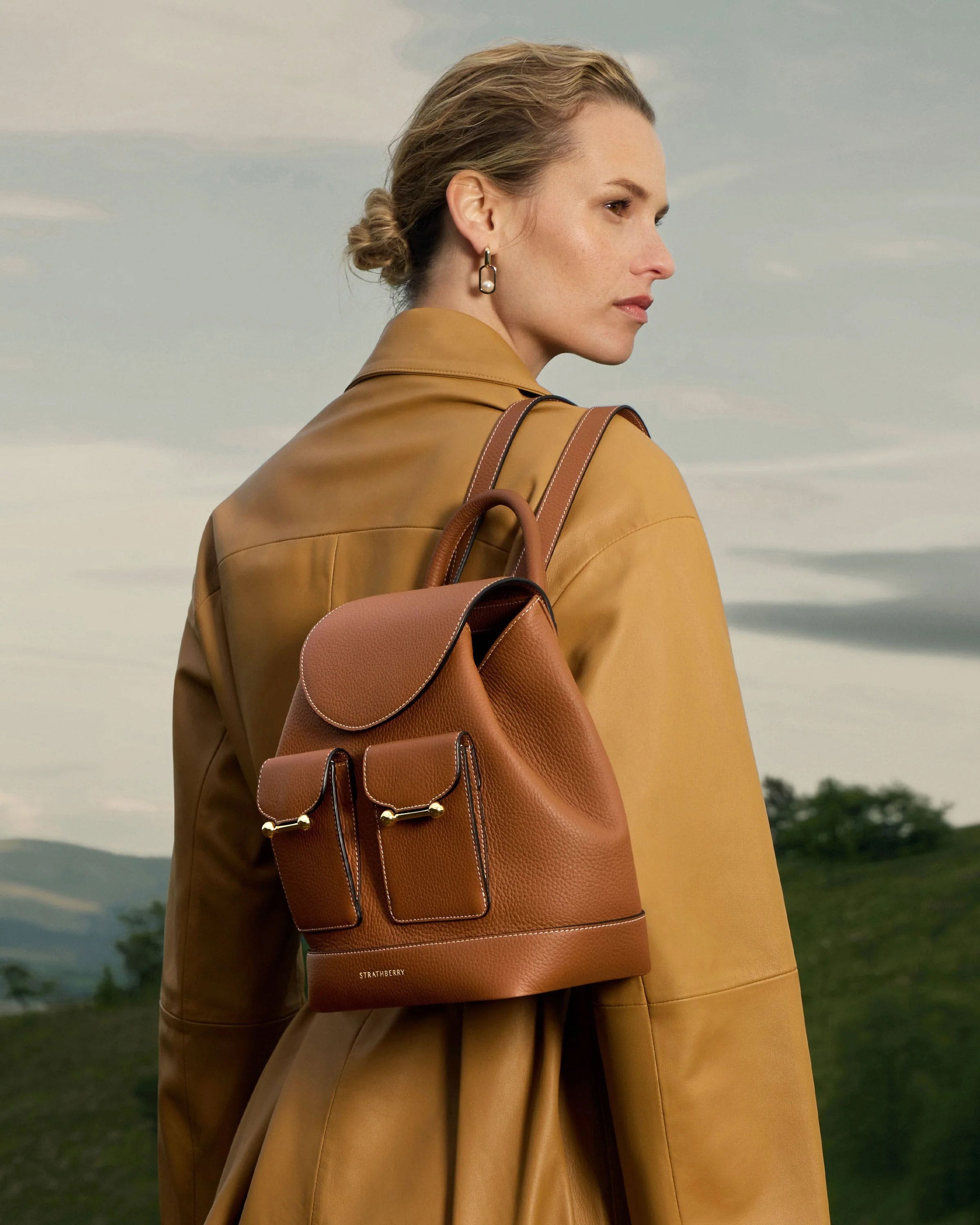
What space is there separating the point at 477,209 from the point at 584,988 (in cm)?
73

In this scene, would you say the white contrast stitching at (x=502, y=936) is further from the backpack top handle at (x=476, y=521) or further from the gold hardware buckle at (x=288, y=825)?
the backpack top handle at (x=476, y=521)

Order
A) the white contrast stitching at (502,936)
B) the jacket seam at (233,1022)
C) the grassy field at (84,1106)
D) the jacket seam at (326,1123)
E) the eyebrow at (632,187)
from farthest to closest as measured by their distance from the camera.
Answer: the grassy field at (84,1106) → the jacket seam at (233,1022) → the eyebrow at (632,187) → the jacket seam at (326,1123) → the white contrast stitching at (502,936)

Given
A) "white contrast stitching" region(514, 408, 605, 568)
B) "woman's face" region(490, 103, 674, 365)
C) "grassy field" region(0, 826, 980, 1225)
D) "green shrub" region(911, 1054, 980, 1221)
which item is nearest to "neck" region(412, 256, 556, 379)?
"woman's face" region(490, 103, 674, 365)

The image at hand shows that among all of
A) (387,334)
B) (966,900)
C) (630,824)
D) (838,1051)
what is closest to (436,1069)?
(630,824)

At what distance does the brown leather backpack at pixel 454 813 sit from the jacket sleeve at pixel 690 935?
0.18 ft

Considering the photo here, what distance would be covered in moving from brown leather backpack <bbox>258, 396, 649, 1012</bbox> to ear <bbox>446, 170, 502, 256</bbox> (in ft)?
1.35

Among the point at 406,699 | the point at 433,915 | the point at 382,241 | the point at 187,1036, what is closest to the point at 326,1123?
the point at 433,915

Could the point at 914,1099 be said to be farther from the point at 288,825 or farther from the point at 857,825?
the point at 288,825

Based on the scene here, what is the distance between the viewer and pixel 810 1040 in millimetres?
4891

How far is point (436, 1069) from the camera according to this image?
0.99 m

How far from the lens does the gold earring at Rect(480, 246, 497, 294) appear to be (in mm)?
1265

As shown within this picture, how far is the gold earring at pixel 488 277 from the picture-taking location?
1.26 metres

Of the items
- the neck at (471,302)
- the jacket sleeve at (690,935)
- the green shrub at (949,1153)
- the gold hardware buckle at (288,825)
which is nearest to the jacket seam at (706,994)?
the jacket sleeve at (690,935)

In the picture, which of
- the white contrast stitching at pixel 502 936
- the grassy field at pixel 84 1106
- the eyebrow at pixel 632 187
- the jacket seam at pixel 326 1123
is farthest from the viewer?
the grassy field at pixel 84 1106
